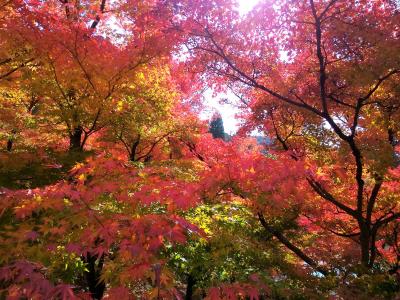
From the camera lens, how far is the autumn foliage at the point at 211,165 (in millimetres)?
4750

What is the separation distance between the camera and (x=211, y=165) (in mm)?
7949

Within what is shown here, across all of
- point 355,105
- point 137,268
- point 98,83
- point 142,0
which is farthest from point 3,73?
point 355,105

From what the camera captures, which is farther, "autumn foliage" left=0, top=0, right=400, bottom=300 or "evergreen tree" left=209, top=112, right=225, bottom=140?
"evergreen tree" left=209, top=112, right=225, bottom=140

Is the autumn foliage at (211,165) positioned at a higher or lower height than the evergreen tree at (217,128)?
lower

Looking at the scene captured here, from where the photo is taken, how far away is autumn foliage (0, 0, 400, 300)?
4.75 metres

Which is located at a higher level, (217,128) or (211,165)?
(217,128)

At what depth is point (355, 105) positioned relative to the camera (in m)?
7.93

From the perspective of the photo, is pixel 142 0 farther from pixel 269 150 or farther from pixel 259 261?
pixel 259 261

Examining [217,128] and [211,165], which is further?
[217,128]

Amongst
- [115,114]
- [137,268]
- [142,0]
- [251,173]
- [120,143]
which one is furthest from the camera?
[120,143]

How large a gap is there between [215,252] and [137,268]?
3430mm

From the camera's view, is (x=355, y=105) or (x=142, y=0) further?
(x=142, y=0)

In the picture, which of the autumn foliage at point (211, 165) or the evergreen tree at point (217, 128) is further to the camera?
the evergreen tree at point (217, 128)

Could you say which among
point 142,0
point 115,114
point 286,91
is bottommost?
point 115,114
